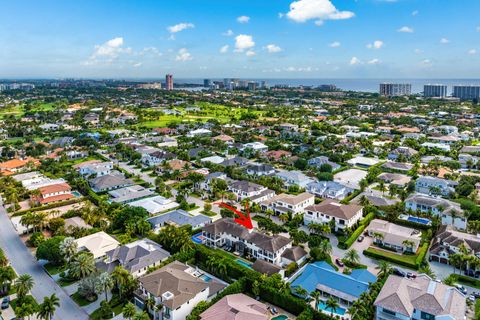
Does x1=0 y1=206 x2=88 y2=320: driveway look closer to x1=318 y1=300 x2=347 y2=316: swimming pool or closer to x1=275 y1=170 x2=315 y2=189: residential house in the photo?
x1=318 y1=300 x2=347 y2=316: swimming pool

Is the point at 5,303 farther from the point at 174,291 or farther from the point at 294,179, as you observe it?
the point at 294,179

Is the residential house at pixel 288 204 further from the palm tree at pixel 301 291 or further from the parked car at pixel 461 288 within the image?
the parked car at pixel 461 288

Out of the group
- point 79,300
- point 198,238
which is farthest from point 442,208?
point 79,300

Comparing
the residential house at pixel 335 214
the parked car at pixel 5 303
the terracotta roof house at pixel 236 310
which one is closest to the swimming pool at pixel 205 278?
the terracotta roof house at pixel 236 310

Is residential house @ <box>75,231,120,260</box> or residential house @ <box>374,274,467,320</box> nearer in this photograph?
residential house @ <box>374,274,467,320</box>

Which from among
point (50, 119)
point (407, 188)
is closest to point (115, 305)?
point (407, 188)

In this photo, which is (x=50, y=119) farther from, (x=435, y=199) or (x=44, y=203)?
(x=435, y=199)

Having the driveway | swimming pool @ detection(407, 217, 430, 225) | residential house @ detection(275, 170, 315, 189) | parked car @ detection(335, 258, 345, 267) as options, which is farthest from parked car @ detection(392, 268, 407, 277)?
the driveway
